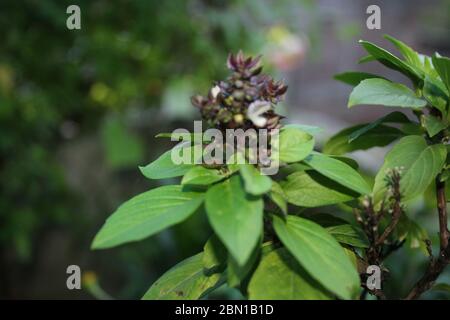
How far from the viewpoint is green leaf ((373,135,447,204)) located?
62 centimetres

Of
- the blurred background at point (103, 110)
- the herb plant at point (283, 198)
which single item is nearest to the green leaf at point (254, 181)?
the herb plant at point (283, 198)

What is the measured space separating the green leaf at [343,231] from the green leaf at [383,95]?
165 mm

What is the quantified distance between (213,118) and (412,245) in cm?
36

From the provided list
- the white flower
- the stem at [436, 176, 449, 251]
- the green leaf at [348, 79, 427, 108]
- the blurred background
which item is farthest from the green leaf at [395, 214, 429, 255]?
the blurred background

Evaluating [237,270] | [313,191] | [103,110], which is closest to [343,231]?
[313,191]

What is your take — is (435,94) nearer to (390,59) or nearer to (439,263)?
(390,59)

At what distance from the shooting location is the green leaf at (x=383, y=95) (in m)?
0.61

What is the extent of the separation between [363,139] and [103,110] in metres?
2.14

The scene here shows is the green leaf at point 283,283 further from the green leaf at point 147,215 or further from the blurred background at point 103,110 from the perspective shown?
the blurred background at point 103,110

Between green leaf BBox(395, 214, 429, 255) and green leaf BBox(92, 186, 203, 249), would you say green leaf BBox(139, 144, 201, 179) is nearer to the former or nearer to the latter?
green leaf BBox(92, 186, 203, 249)

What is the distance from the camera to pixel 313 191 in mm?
625

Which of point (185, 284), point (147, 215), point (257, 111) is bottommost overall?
point (185, 284)
